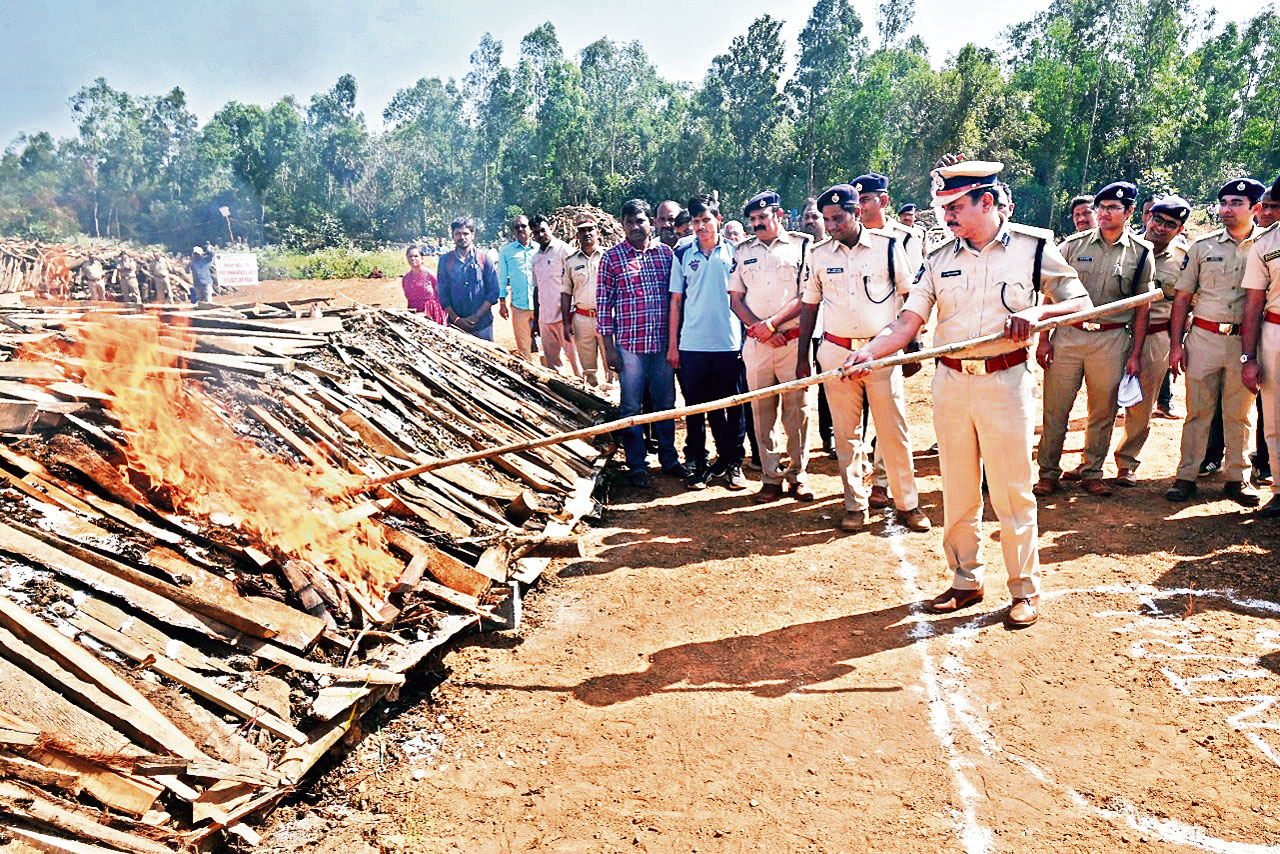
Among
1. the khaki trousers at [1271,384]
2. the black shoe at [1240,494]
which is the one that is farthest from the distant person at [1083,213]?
the black shoe at [1240,494]

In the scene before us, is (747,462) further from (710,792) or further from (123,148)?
(123,148)

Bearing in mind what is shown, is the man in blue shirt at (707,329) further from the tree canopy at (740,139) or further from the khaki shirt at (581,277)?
the tree canopy at (740,139)

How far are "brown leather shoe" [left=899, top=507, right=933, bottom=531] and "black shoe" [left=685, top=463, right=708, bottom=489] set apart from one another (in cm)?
209

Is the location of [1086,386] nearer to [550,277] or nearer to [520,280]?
[550,277]

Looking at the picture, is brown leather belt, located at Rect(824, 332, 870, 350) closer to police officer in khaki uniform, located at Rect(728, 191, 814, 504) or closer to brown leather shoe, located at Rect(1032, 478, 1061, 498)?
police officer in khaki uniform, located at Rect(728, 191, 814, 504)

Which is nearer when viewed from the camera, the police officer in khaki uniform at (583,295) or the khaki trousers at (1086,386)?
the khaki trousers at (1086,386)

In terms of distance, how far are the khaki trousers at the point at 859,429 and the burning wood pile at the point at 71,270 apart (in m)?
22.3

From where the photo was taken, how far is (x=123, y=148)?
28.4 meters

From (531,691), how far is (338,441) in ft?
8.04

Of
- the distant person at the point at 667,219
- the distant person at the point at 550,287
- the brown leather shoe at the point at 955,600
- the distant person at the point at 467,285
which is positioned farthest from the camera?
the distant person at the point at 467,285

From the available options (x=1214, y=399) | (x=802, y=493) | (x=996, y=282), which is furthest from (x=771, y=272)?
(x=1214, y=399)

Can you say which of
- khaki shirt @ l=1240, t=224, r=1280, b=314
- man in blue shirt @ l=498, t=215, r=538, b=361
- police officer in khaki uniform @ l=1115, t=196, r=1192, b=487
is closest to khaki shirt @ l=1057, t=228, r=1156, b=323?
police officer in khaki uniform @ l=1115, t=196, r=1192, b=487

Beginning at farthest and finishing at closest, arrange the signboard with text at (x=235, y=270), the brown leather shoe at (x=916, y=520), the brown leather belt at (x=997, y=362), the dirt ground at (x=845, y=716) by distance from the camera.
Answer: the signboard with text at (x=235, y=270), the brown leather shoe at (x=916, y=520), the brown leather belt at (x=997, y=362), the dirt ground at (x=845, y=716)

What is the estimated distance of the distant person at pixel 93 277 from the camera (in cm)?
2167
